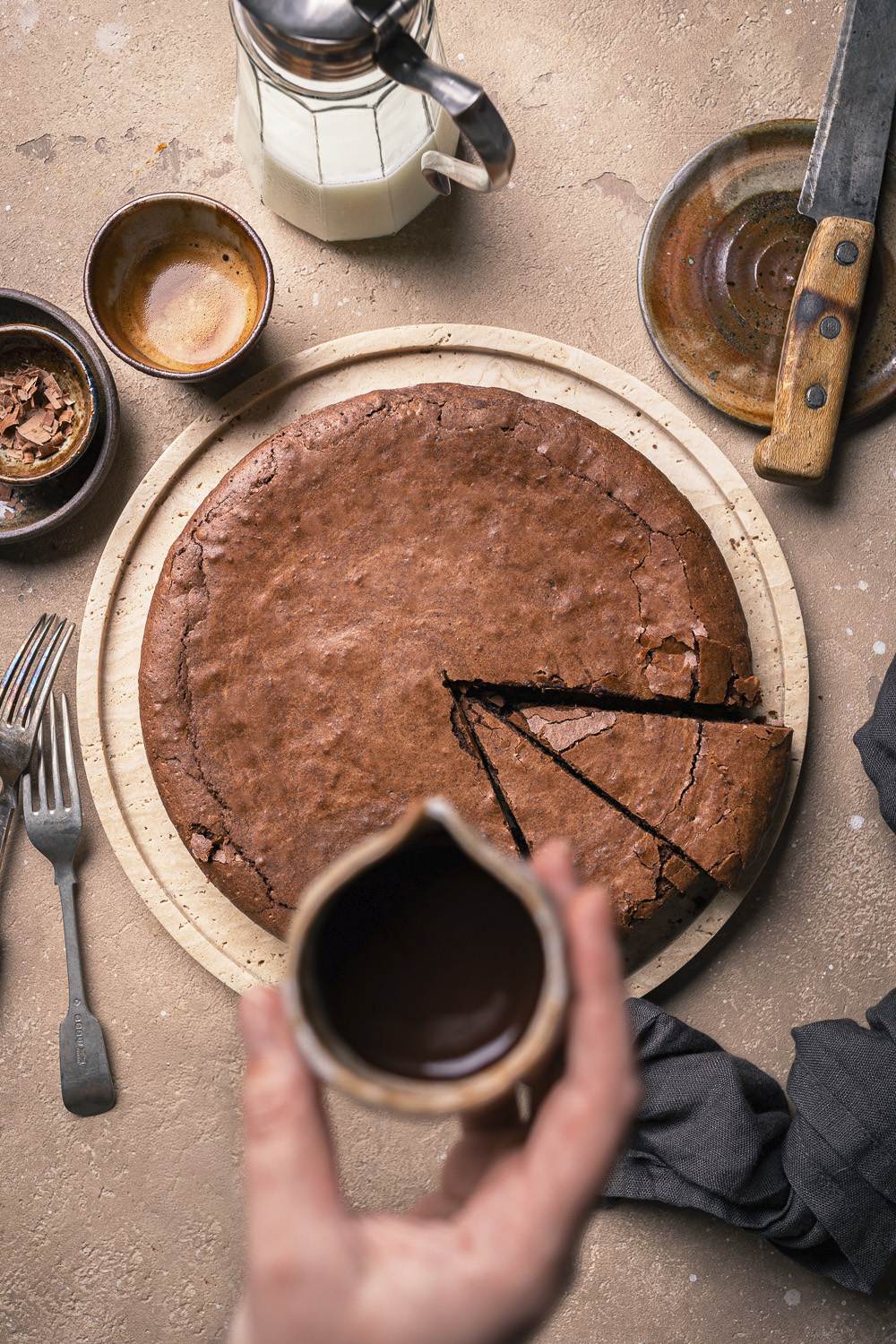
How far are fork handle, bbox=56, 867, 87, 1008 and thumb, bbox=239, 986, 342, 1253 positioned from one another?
1.45 metres

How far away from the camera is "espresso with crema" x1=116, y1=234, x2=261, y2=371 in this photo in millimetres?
2883

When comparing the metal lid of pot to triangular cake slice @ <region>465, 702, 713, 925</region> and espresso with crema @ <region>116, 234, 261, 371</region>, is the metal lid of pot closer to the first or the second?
espresso with crema @ <region>116, 234, 261, 371</region>

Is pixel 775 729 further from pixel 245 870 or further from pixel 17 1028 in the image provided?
pixel 17 1028

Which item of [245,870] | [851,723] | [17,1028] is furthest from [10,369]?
[851,723]

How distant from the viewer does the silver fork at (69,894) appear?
2.85m

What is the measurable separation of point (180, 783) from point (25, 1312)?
1587 millimetres

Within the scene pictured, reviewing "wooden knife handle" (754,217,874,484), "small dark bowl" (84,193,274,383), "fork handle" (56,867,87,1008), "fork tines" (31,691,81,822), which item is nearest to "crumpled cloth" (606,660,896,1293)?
"wooden knife handle" (754,217,874,484)

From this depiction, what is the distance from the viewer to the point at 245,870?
2617 millimetres

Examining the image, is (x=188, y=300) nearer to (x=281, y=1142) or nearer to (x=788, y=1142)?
(x=281, y=1142)

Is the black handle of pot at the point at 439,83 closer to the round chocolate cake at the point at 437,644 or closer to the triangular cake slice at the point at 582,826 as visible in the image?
the round chocolate cake at the point at 437,644

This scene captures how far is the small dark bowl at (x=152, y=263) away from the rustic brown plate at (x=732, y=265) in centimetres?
107

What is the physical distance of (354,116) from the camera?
2.60m

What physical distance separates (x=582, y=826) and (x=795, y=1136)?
0.96m

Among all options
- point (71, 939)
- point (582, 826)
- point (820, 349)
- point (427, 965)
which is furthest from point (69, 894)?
point (820, 349)
